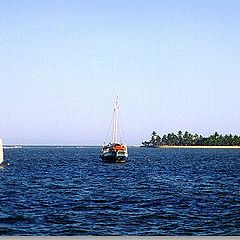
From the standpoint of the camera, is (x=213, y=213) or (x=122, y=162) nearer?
(x=213, y=213)

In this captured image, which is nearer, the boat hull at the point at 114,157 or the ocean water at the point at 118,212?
the ocean water at the point at 118,212

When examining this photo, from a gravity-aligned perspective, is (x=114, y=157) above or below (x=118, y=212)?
above

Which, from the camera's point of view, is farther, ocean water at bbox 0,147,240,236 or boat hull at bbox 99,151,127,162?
boat hull at bbox 99,151,127,162

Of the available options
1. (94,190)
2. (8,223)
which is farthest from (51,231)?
(94,190)

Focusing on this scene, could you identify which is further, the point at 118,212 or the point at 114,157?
the point at 114,157

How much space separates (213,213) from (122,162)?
8238 cm

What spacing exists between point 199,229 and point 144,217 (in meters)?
4.69

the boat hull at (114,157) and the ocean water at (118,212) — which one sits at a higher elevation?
the boat hull at (114,157)

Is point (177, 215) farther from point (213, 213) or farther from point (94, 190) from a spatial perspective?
point (94, 190)

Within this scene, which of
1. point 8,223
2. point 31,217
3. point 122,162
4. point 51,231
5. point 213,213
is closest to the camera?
point 51,231

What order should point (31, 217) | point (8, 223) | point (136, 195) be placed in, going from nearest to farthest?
1. point (8, 223)
2. point (31, 217)
3. point (136, 195)

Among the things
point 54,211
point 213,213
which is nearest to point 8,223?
point 54,211

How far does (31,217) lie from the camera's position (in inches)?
1089

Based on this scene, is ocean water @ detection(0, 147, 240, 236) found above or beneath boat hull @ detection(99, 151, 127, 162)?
beneath
